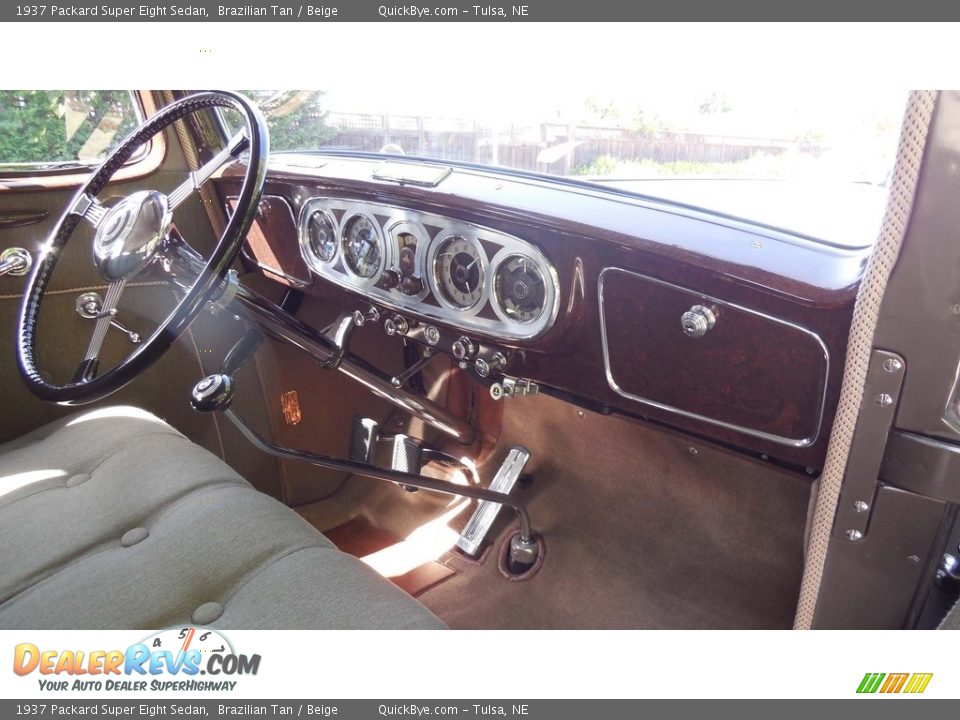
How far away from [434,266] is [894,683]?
1.01 metres

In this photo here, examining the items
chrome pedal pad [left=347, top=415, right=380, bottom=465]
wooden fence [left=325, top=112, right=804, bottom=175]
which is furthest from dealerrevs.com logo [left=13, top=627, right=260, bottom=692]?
wooden fence [left=325, top=112, right=804, bottom=175]

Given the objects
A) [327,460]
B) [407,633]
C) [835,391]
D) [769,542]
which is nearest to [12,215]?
[327,460]

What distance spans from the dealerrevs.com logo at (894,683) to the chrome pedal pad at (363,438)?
4.08 feet

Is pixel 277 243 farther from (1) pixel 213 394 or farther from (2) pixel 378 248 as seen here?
(1) pixel 213 394

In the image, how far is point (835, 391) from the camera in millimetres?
958

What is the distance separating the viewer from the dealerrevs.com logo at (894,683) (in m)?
0.90

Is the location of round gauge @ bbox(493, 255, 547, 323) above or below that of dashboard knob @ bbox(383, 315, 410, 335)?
above

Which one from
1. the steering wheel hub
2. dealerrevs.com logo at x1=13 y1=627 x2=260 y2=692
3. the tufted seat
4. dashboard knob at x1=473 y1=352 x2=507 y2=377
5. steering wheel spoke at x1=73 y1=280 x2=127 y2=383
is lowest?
dealerrevs.com logo at x1=13 y1=627 x2=260 y2=692

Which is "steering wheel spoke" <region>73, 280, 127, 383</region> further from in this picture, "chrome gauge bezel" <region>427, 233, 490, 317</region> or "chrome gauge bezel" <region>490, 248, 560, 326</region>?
"chrome gauge bezel" <region>490, 248, 560, 326</region>

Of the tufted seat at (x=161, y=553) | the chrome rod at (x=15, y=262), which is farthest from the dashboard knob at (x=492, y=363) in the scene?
the chrome rod at (x=15, y=262)

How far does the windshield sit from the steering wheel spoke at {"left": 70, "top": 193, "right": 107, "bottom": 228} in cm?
46

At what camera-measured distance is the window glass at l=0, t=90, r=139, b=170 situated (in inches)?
58.3

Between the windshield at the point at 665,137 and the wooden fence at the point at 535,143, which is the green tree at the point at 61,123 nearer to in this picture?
the windshield at the point at 665,137

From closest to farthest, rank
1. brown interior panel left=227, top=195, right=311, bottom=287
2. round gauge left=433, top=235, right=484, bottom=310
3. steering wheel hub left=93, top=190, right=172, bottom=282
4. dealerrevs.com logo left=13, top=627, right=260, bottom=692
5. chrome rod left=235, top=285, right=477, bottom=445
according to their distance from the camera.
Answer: dealerrevs.com logo left=13, top=627, right=260, bottom=692
steering wheel hub left=93, top=190, right=172, bottom=282
round gauge left=433, top=235, right=484, bottom=310
chrome rod left=235, top=285, right=477, bottom=445
brown interior panel left=227, top=195, right=311, bottom=287
